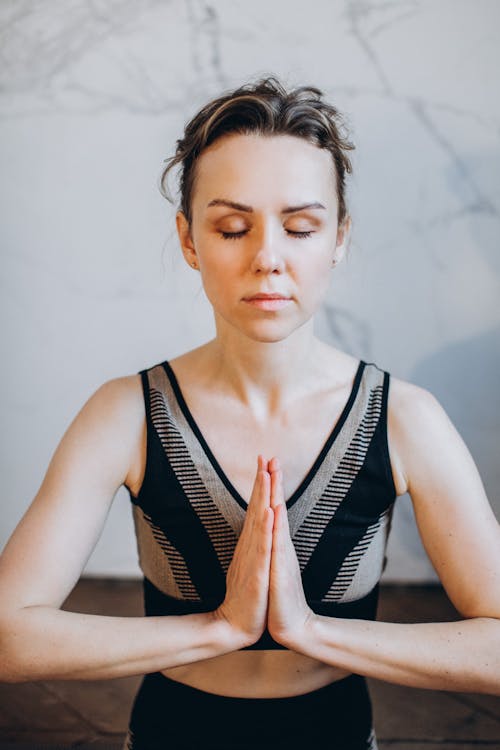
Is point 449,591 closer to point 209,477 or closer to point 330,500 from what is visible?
point 330,500

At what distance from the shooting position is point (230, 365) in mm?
1015

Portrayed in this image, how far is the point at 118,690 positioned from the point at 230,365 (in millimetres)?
880

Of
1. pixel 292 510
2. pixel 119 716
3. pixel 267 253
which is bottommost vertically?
pixel 119 716

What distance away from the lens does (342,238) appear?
1.02 metres

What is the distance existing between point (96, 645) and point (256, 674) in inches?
7.6

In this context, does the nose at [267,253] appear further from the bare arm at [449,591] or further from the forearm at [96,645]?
the forearm at [96,645]

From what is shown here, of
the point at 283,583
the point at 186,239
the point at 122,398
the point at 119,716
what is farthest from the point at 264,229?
the point at 119,716

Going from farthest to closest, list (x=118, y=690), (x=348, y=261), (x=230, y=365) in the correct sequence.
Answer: (x=348, y=261), (x=118, y=690), (x=230, y=365)

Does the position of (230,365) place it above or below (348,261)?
below

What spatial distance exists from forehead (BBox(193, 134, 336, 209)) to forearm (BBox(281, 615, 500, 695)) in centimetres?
46

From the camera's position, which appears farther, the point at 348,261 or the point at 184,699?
the point at 348,261

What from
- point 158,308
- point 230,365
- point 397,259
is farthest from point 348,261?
point 230,365

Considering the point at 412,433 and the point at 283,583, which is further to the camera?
the point at 412,433

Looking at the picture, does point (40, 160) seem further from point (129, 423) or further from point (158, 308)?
point (129, 423)
